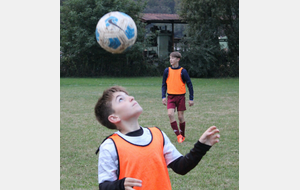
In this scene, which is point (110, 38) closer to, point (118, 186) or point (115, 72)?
point (118, 186)

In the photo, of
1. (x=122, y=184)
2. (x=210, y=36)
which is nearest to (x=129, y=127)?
(x=122, y=184)

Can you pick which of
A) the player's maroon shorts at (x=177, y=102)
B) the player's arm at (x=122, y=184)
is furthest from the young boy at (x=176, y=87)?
the player's arm at (x=122, y=184)

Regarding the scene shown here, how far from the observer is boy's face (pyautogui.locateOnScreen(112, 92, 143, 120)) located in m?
2.07

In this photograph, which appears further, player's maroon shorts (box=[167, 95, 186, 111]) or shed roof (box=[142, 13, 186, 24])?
shed roof (box=[142, 13, 186, 24])

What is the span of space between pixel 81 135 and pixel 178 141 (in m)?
1.72

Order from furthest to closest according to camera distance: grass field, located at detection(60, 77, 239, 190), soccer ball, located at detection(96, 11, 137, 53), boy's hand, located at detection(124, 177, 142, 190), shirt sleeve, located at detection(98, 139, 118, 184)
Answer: soccer ball, located at detection(96, 11, 137, 53) → grass field, located at detection(60, 77, 239, 190) → shirt sleeve, located at detection(98, 139, 118, 184) → boy's hand, located at detection(124, 177, 142, 190)

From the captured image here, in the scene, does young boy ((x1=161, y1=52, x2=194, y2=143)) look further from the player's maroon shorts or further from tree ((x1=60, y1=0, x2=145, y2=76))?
tree ((x1=60, y1=0, x2=145, y2=76))

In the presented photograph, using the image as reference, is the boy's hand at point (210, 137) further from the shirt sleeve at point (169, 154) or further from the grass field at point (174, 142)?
the grass field at point (174, 142)

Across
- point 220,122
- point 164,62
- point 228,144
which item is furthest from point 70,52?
point 228,144

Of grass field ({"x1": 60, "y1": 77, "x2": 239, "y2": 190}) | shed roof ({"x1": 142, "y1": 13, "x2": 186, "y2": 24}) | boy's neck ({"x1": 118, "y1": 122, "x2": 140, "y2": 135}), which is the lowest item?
grass field ({"x1": 60, "y1": 77, "x2": 239, "y2": 190})

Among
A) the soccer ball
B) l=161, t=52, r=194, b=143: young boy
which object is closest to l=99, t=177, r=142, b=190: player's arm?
l=161, t=52, r=194, b=143: young boy

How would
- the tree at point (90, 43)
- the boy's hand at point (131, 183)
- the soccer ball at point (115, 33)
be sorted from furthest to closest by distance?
the tree at point (90, 43)
the soccer ball at point (115, 33)
the boy's hand at point (131, 183)

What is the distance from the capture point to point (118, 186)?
5.99ft

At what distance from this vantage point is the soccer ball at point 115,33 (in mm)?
6367
